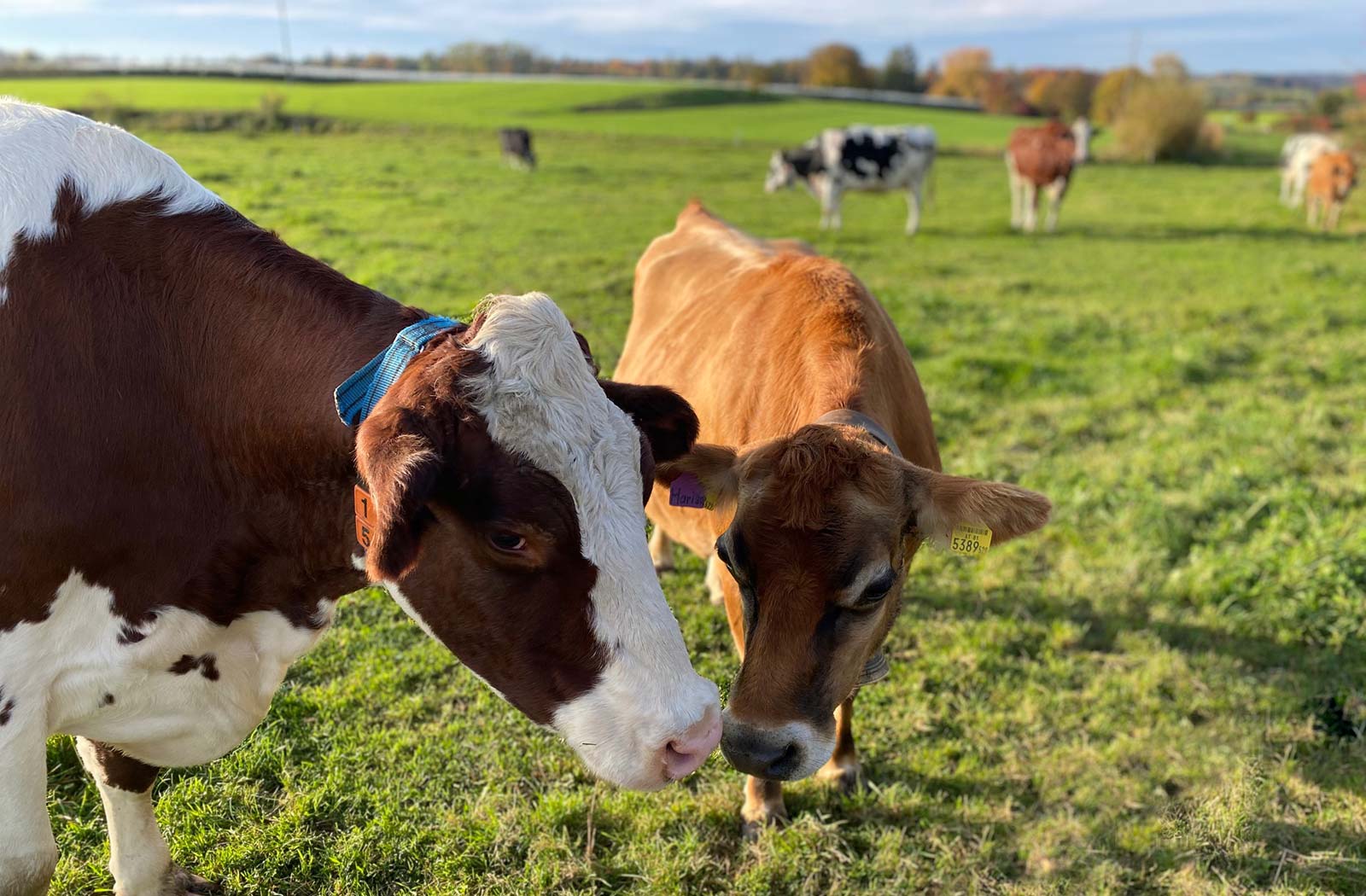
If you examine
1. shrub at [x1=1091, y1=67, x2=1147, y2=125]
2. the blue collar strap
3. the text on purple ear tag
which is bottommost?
the text on purple ear tag

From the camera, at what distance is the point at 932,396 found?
7.50 metres

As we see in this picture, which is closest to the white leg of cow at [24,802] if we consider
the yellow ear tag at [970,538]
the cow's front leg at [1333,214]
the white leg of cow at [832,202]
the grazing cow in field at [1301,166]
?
the yellow ear tag at [970,538]

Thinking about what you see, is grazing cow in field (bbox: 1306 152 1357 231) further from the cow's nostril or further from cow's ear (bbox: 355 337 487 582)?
cow's ear (bbox: 355 337 487 582)

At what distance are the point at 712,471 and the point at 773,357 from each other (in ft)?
2.74

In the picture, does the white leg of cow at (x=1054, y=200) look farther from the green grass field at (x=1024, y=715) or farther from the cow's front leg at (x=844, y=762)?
the cow's front leg at (x=844, y=762)

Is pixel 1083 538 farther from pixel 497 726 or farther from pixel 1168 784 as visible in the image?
pixel 497 726

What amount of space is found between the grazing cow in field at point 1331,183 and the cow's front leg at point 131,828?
75.7 feet

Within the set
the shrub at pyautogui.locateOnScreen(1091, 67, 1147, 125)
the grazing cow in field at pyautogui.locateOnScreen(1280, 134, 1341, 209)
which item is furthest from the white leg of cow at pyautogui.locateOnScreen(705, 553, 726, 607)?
the shrub at pyautogui.locateOnScreen(1091, 67, 1147, 125)

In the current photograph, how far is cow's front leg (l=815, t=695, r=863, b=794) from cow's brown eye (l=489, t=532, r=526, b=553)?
195cm

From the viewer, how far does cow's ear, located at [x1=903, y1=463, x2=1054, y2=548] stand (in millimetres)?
2633

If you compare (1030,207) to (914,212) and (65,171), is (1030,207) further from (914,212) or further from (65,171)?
(65,171)

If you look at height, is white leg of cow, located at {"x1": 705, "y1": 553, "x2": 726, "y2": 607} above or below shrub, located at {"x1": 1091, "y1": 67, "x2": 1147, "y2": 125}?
below

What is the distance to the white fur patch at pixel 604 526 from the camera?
1.89 metres

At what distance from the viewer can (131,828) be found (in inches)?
107
